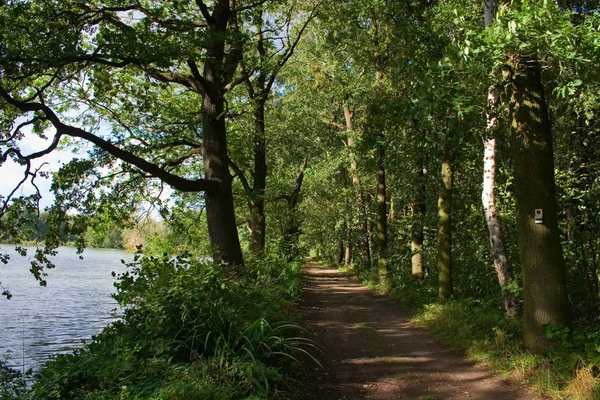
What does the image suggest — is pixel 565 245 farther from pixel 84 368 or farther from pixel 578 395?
pixel 84 368

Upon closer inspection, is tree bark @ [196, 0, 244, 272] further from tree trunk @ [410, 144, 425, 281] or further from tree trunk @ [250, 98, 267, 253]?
tree trunk @ [410, 144, 425, 281]

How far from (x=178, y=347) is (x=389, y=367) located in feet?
10.1

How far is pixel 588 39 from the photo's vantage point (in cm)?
512

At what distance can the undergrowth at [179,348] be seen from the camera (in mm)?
4816

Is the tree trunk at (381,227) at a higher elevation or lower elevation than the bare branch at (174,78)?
lower

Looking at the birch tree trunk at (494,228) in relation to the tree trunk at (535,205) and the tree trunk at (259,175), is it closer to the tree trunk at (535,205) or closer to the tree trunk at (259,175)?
the tree trunk at (535,205)

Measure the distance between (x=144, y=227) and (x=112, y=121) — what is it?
330 centimetres

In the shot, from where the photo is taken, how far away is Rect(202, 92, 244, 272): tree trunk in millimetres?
10727

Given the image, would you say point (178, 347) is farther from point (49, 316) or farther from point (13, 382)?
point (49, 316)

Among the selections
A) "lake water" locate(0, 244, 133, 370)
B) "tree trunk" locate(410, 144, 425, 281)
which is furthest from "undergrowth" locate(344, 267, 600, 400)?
"lake water" locate(0, 244, 133, 370)

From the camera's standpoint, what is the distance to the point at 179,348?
582 cm

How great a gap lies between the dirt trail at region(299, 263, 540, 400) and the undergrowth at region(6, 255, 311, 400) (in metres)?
0.70

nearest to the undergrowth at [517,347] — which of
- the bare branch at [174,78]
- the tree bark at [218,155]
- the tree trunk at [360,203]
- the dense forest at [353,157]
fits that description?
the dense forest at [353,157]

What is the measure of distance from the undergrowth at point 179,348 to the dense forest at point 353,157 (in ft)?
0.10
